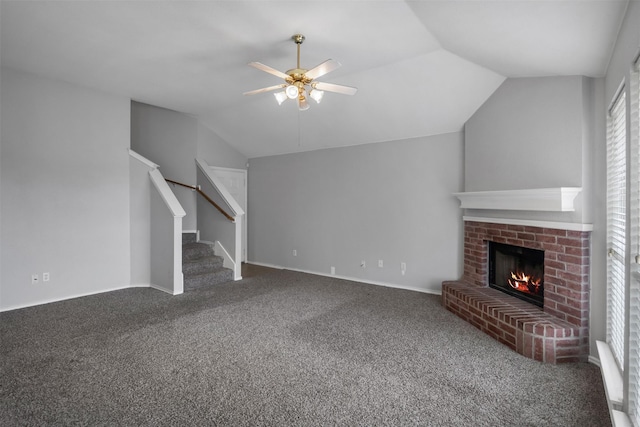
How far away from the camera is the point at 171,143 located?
614 centimetres

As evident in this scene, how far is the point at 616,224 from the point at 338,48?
2898 mm

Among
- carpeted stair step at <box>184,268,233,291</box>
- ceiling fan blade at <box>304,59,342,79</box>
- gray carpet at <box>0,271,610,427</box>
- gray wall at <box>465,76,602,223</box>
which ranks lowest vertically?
gray carpet at <box>0,271,610,427</box>

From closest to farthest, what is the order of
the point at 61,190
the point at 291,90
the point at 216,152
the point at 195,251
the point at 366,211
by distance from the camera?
the point at 291,90
the point at 61,190
the point at 366,211
the point at 195,251
the point at 216,152

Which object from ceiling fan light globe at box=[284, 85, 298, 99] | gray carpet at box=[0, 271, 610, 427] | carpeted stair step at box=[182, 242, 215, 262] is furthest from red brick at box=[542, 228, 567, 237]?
carpeted stair step at box=[182, 242, 215, 262]

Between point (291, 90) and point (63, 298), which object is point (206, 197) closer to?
point (63, 298)

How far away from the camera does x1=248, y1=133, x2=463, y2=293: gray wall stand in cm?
468

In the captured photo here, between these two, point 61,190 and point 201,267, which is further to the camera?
point 201,267

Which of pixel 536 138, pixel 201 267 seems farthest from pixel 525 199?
pixel 201 267

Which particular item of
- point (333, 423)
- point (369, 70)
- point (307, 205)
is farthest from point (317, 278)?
point (333, 423)

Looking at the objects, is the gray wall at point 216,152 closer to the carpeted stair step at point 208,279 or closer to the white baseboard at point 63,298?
the carpeted stair step at point 208,279

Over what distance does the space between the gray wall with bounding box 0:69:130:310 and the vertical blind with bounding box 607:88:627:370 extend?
5774mm

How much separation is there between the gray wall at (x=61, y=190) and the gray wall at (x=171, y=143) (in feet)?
2.64

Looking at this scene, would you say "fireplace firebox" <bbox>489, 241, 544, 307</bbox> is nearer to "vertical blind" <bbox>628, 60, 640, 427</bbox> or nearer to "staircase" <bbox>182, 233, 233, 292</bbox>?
"vertical blind" <bbox>628, 60, 640, 427</bbox>

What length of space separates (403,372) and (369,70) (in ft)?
11.0
